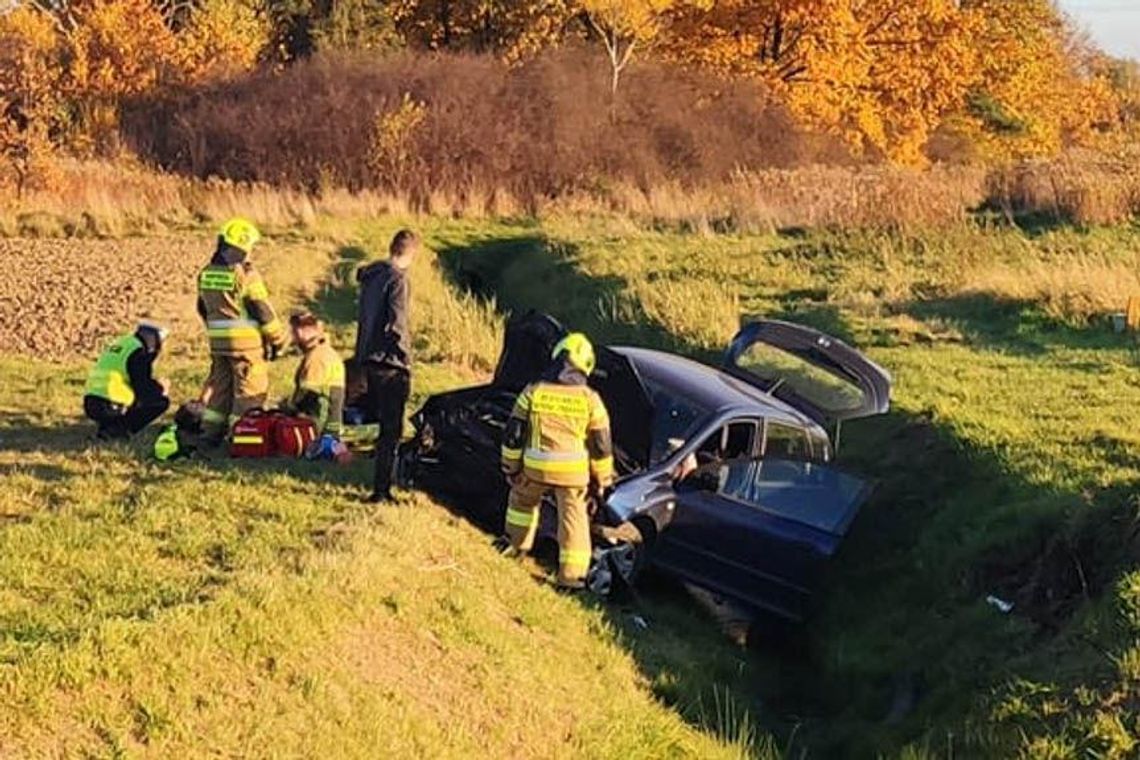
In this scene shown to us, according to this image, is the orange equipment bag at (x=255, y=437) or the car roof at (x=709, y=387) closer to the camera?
the car roof at (x=709, y=387)

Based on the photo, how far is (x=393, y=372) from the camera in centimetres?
929

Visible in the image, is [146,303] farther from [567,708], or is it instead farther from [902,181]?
[902,181]

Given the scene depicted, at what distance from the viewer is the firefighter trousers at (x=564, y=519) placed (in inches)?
345

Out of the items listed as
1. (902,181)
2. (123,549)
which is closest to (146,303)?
(123,549)

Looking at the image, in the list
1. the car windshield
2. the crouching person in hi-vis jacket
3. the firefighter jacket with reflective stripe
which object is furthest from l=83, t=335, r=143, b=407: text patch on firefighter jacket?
the car windshield

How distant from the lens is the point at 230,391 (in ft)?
35.0

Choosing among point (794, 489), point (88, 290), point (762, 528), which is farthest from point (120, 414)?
point (88, 290)

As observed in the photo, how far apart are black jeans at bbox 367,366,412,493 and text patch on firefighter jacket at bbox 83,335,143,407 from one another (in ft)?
7.89

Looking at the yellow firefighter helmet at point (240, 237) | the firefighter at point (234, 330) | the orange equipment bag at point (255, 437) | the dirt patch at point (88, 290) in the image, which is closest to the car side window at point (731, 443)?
the orange equipment bag at point (255, 437)

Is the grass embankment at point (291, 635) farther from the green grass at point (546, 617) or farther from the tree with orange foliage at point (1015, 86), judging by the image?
the tree with orange foliage at point (1015, 86)

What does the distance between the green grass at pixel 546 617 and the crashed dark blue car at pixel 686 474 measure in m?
0.39

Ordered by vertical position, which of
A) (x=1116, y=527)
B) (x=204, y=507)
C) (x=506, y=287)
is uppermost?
(x=1116, y=527)

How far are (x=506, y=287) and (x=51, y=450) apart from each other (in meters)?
12.4

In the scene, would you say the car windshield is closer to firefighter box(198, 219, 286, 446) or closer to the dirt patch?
firefighter box(198, 219, 286, 446)
